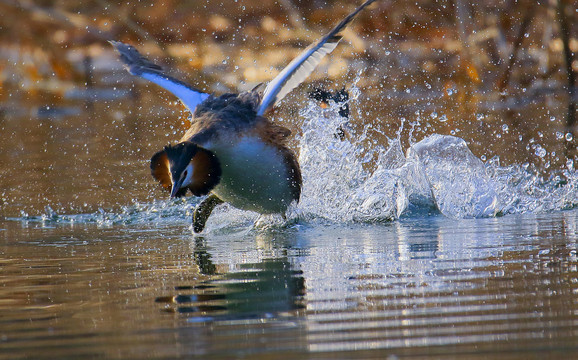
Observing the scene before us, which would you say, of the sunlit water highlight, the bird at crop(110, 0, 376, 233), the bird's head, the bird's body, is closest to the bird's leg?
the bird at crop(110, 0, 376, 233)

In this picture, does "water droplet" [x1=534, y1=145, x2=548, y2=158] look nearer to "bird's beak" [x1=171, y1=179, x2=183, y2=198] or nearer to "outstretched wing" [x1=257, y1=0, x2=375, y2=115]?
"outstretched wing" [x1=257, y1=0, x2=375, y2=115]

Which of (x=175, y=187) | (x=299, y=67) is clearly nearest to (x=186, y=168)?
(x=175, y=187)

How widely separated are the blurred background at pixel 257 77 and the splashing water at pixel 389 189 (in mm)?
531

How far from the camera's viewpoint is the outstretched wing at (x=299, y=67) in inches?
270

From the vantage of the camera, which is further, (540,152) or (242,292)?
(540,152)

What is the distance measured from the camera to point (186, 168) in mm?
5570

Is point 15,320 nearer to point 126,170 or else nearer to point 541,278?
point 541,278

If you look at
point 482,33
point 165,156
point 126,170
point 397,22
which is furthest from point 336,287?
point 397,22

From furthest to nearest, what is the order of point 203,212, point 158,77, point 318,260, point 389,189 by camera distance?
point 158,77 < point 389,189 < point 203,212 < point 318,260

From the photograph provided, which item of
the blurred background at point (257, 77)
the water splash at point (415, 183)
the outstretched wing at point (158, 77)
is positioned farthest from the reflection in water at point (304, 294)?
the blurred background at point (257, 77)

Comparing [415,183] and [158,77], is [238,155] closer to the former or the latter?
[415,183]

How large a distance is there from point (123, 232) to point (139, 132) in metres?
6.19

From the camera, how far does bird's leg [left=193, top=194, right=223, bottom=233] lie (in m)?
6.45

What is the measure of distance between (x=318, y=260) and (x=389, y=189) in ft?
7.26
